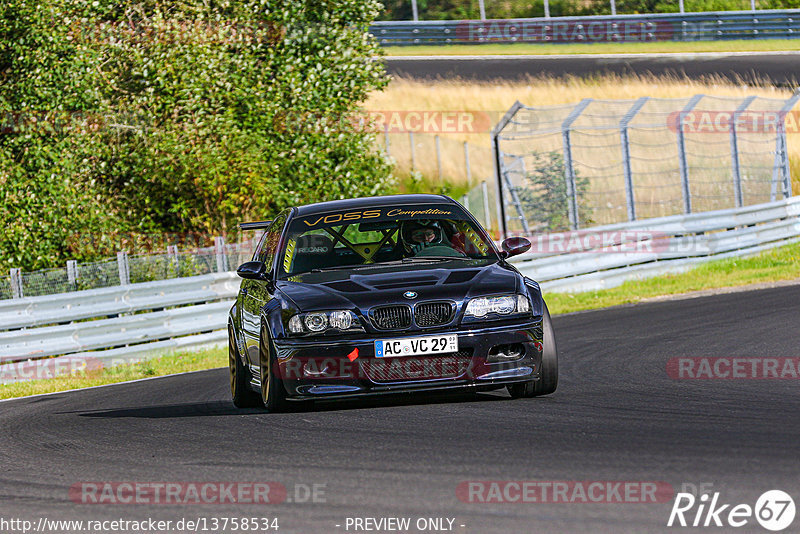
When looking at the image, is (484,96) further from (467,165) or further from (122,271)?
(122,271)

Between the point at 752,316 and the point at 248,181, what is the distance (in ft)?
37.3

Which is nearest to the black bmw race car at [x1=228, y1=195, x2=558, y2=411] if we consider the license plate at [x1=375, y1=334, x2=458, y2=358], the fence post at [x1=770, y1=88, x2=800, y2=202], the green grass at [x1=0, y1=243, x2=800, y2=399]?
the license plate at [x1=375, y1=334, x2=458, y2=358]

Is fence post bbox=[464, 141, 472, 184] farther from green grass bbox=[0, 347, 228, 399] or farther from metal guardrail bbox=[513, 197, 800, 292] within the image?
green grass bbox=[0, 347, 228, 399]

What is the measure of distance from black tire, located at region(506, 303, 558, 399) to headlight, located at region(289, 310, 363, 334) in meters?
1.28

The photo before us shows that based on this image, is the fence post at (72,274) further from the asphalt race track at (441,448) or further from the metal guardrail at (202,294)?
the asphalt race track at (441,448)

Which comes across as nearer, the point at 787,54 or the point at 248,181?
the point at 248,181

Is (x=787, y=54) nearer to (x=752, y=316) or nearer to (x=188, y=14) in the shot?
(x=188, y=14)

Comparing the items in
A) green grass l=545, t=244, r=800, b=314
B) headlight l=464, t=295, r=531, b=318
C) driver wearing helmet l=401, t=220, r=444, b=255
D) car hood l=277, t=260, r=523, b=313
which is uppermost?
driver wearing helmet l=401, t=220, r=444, b=255

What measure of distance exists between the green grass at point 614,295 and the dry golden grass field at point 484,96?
45.3 ft

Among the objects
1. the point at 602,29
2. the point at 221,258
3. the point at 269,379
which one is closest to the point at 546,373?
the point at 269,379

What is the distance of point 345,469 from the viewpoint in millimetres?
6574

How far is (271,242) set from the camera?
10617 mm

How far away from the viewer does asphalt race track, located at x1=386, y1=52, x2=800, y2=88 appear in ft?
139

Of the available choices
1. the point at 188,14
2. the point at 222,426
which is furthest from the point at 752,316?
the point at 188,14
